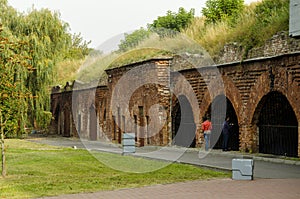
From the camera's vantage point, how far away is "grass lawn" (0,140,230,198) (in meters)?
13.0

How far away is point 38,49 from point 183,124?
1513 cm

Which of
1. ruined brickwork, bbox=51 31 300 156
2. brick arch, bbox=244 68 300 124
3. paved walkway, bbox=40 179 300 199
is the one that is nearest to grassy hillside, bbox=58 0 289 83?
ruined brickwork, bbox=51 31 300 156

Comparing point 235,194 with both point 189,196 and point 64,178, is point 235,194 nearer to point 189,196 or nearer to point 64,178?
point 189,196

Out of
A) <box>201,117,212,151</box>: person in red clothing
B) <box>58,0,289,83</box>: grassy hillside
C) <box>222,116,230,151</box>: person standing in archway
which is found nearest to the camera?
<box>58,0,289,83</box>: grassy hillside

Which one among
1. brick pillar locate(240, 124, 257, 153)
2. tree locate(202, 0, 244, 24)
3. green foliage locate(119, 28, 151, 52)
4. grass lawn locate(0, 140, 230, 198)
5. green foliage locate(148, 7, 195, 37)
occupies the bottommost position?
grass lawn locate(0, 140, 230, 198)

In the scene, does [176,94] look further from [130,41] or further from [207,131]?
[130,41]

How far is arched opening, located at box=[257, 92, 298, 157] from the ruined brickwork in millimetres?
138

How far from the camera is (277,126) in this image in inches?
811

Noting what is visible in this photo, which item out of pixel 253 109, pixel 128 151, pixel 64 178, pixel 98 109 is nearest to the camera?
pixel 64 178

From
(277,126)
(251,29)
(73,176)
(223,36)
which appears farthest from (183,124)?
(73,176)

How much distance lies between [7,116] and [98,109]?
65.4ft

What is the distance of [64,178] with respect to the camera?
15117 millimetres

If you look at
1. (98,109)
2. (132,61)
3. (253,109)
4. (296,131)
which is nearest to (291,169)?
(296,131)

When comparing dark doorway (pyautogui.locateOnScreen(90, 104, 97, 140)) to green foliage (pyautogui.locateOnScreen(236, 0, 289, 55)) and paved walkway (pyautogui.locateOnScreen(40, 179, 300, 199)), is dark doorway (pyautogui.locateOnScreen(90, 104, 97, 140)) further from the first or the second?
paved walkway (pyautogui.locateOnScreen(40, 179, 300, 199))
